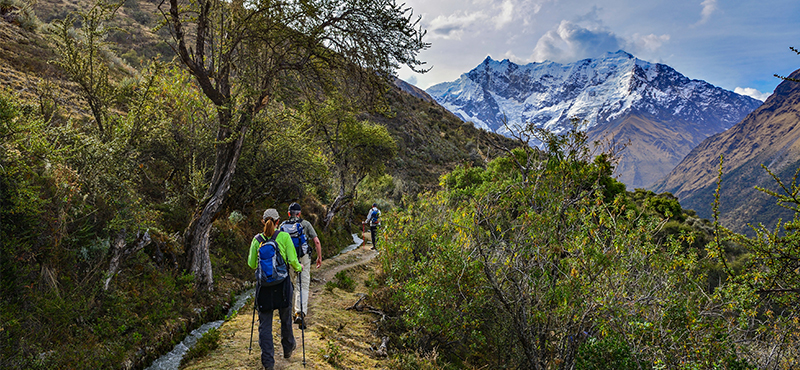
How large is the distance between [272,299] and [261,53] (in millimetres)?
6293

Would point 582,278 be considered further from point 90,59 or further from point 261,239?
point 90,59

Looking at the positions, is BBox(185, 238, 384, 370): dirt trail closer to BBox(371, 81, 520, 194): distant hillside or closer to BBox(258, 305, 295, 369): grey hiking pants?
BBox(258, 305, 295, 369): grey hiking pants

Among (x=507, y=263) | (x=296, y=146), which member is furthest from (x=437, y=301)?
(x=296, y=146)

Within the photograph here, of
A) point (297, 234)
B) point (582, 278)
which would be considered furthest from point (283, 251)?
point (582, 278)

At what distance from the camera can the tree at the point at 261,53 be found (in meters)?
7.57

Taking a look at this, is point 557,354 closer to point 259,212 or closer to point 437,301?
point 437,301

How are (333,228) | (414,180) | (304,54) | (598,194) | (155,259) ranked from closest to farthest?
(598,194) → (155,259) → (304,54) → (333,228) → (414,180)

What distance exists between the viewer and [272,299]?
16.6 feet

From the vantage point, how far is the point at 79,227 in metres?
5.57

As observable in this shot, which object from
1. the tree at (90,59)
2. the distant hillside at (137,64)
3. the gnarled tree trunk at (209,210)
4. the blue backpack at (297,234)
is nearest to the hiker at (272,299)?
the blue backpack at (297,234)

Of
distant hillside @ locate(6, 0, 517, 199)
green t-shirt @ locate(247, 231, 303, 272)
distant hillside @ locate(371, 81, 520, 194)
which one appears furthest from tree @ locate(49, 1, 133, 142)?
distant hillside @ locate(371, 81, 520, 194)

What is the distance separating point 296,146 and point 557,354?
9.72 m

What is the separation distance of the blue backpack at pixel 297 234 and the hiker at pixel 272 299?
1063 mm

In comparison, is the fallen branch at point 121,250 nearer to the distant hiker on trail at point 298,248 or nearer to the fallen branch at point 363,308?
the distant hiker on trail at point 298,248
